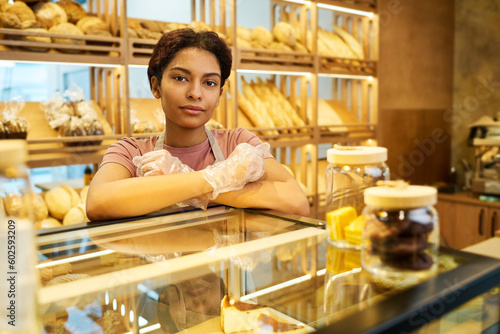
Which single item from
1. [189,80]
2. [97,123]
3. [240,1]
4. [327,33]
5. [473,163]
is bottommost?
[473,163]

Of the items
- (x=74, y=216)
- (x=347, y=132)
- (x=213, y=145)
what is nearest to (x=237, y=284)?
(x=213, y=145)

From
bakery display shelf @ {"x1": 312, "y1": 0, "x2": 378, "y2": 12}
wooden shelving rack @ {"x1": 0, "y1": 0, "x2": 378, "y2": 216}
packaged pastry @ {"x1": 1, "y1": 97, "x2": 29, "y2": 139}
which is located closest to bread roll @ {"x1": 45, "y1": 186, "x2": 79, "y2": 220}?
A: wooden shelving rack @ {"x1": 0, "y1": 0, "x2": 378, "y2": 216}

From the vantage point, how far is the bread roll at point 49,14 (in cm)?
214

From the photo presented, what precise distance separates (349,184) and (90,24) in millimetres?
1869

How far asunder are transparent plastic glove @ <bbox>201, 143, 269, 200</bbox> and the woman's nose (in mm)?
254

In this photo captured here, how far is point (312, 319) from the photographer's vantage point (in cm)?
65

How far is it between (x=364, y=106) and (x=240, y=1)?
133cm

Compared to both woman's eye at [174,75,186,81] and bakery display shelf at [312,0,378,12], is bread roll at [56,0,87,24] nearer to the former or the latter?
woman's eye at [174,75,186,81]

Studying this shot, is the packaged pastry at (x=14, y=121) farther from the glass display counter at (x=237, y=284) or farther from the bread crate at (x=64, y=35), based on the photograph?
the glass display counter at (x=237, y=284)

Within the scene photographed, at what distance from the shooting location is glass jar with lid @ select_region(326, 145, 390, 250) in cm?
80

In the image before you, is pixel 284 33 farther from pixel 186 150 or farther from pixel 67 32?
pixel 186 150

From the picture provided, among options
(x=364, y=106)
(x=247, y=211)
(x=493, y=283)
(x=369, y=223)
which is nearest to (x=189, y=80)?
(x=247, y=211)

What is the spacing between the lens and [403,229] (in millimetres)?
597

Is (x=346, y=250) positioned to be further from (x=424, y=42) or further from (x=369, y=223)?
(x=424, y=42)
